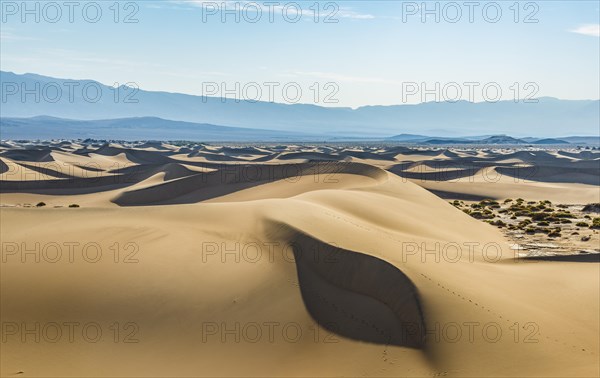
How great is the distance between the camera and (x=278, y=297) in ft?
43.8

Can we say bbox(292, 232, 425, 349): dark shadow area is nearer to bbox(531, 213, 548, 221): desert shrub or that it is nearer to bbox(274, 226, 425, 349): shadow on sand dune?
bbox(274, 226, 425, 349): shadow on sand dune

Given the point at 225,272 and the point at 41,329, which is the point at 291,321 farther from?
the point at 41,329

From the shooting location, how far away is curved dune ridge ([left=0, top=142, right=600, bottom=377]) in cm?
1113

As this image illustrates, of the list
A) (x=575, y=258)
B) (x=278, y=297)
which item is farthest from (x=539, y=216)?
(x=278, y=297)

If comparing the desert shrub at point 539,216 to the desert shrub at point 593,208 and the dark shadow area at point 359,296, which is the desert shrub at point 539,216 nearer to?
the desert shrub at point 593,208

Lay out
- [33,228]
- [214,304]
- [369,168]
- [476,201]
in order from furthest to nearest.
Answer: [476,201] < [369,168] < [33,228] < [214,304]

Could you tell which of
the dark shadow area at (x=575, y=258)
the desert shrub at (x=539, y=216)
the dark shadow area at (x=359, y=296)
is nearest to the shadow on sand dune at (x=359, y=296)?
the dark shadow area at (x=359, y=296)

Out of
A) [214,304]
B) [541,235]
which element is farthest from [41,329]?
[541,235]

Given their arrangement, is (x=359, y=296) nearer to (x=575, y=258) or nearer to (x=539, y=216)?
(x=575, y=258)

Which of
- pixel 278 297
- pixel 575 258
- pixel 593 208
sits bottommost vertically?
pixel 593 208

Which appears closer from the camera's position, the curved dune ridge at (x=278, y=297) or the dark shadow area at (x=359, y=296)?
the curved dune ridge at (x=278, y=297)

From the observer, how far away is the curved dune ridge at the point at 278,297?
1113 centimetres

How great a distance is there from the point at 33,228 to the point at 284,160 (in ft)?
232

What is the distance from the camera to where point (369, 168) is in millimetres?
41344
